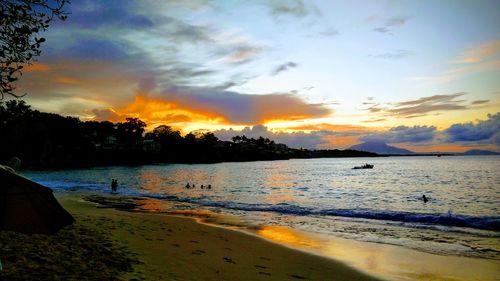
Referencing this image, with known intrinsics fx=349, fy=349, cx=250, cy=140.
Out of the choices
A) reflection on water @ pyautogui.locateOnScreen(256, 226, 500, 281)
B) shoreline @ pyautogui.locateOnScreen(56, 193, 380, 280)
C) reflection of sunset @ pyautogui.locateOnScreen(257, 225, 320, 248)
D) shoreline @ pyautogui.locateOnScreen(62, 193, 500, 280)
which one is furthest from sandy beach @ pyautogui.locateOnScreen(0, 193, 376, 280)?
reflection of sunset @ pyautogui.locateOnScreen(257, 225, 320, 248)

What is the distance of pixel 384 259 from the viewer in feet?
49.4

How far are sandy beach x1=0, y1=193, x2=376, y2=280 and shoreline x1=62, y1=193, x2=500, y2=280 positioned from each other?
2.87 feet

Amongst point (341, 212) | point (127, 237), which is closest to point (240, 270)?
point (127, 237)

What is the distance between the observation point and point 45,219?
5934mm

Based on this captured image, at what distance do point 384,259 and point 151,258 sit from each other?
9.80 m

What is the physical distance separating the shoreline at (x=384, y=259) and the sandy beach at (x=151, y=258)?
34.4 inches

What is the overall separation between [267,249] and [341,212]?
686 inches

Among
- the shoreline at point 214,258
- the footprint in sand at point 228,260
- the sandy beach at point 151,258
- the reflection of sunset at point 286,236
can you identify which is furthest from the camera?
the reflection of sunset at point 286,236

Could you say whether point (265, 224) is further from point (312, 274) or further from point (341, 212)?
point (312, 274)

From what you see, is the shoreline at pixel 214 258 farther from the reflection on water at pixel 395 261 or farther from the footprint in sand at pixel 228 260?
the reflection on water at pixel 395 261

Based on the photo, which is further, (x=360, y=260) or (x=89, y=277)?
(x=360, y=260)

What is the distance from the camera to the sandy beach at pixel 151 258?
28.7ft

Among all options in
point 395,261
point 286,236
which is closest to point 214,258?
point 395,261

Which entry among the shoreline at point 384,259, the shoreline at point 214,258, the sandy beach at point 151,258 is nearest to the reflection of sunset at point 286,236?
the shoreline at point 384,259
